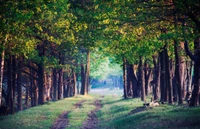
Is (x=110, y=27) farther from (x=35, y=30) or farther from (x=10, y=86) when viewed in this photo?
(x=10, y=86)

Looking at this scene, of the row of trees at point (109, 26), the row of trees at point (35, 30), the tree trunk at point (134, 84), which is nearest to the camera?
the row of trees at point (35, 30)

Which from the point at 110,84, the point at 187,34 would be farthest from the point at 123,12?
the point at 110,84

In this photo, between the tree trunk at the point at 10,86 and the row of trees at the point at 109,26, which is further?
the tree trunk at the point at 10,86

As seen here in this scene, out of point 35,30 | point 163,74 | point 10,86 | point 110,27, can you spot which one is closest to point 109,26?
point 110,27

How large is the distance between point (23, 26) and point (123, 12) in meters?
10.3

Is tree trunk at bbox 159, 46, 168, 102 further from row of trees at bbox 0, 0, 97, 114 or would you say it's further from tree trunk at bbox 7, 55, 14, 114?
tree trunk at bbox 7, 55, 14, 114

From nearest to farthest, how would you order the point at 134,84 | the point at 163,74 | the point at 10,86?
the point at 10,86 < the point at 163,74 < the point at 134,84

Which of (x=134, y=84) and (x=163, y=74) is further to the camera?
(x=134, y=84)

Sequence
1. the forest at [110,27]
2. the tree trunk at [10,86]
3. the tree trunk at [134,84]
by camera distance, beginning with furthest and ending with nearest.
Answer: the tree trunk at [134,84] < the tree trunk at [10,86] < the forest at [110,27]

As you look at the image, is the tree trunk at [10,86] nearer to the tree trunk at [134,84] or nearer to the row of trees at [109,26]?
the row of trees at [109,26]

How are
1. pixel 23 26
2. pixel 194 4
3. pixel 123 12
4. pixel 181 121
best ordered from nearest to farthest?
pixel 194 4 < pixel 181 121 < pixel 123 12 < pixel 23 26

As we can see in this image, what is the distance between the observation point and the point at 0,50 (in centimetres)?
3073

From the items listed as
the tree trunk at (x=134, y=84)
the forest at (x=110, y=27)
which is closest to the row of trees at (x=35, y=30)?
the forest at (x=110, y=27)

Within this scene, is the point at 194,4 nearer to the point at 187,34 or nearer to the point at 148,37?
the point at 187,34
